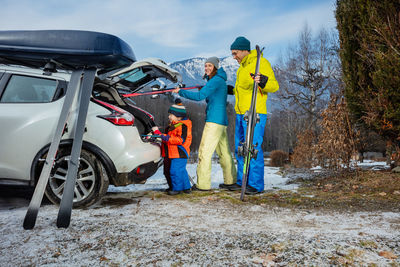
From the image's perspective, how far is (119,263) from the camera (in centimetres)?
198

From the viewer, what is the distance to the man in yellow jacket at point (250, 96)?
4199 mm

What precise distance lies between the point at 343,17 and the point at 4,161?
5.82m

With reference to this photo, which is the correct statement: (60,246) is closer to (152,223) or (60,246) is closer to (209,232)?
(152,223)

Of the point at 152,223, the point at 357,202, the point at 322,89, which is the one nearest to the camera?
the point at 152,223

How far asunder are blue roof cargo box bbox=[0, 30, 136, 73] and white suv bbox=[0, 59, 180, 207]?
330mm

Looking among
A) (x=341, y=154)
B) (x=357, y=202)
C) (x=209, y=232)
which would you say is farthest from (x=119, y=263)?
(x=341, y=154)

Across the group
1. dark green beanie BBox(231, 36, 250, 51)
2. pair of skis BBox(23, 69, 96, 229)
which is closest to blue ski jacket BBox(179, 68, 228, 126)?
dark green beanie BBox(231, 36, 250, 51)

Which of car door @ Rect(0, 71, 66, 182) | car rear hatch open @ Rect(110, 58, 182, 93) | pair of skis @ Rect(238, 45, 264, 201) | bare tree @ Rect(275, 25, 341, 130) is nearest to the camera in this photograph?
car door @ Rect(0, 71, 66, 182)

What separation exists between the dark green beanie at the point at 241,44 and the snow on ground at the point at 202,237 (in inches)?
93.5

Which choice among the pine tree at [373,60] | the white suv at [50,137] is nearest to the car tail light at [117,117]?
the white suv at [50,137]

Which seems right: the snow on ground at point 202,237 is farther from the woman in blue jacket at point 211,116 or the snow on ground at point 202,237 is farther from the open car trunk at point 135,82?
the open car trunk at point 135,82

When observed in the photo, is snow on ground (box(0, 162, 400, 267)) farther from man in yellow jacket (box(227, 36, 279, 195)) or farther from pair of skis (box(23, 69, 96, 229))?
man in yellow jacket (box(227, 36, 279, 195))

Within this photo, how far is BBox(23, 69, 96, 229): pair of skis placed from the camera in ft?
9.00

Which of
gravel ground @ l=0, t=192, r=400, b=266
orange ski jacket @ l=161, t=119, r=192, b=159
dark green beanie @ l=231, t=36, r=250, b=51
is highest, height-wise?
dark green beanie @ l=231, t=36, r=250, b=51
